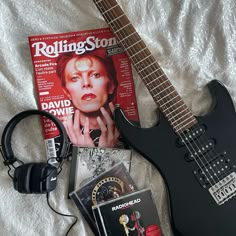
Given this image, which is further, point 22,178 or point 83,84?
point 83,84

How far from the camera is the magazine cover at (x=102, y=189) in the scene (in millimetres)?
1001

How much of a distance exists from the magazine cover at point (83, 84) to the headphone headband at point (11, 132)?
0.04 metres

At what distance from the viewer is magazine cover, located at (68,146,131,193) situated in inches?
39.8

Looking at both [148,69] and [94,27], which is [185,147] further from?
[94,27]

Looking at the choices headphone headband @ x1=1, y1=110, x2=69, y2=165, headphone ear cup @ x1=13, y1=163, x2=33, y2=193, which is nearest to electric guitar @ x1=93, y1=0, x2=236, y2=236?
headphone headband @ x1=1, y1=110, x2=69, y2=165

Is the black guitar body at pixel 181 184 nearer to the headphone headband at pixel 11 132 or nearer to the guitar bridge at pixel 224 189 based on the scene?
the guitar bridge at pixel 224 189

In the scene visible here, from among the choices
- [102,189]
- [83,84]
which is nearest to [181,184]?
[102,189]

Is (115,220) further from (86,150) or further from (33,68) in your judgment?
(33,68)

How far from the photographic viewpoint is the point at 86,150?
1021mm

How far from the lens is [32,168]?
938 mm

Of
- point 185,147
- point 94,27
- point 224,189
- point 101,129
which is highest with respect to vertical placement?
point 94,27

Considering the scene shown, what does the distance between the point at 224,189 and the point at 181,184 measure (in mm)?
110

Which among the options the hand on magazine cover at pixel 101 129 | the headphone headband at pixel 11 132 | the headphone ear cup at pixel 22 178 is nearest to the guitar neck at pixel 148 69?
the hand on magazine cover at pixel 101 129

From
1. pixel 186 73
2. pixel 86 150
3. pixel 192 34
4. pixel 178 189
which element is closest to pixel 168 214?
pixel 178 189
